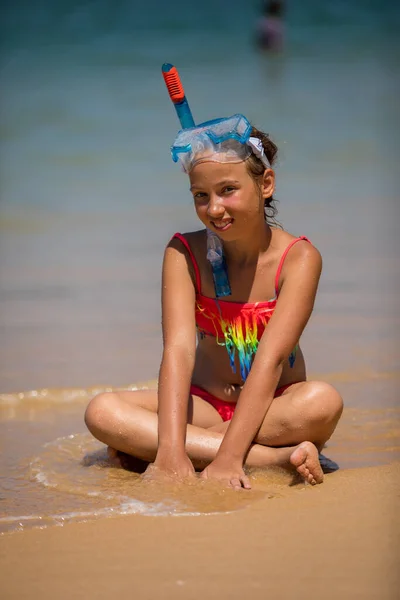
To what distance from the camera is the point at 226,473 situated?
2.95m

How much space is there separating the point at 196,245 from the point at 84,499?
1.09 metres

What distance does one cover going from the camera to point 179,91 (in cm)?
329

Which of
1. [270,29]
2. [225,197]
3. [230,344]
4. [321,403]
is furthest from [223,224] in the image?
[270,29]

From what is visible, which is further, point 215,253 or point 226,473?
Result: point 215,253

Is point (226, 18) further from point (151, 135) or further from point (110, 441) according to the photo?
point (110, 441)

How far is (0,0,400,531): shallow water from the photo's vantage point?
3588 mm

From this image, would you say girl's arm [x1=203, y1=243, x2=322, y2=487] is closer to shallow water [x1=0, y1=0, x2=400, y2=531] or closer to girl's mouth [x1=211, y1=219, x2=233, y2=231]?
shallow water [x1=0, y1=0, x2=400, y2=531]

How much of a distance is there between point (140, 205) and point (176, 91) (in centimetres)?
454

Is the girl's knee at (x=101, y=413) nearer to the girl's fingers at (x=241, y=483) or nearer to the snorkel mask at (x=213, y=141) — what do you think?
the girl's fingers at (x=241, y=483)

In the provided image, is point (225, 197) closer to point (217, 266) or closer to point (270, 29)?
point (217, 266)

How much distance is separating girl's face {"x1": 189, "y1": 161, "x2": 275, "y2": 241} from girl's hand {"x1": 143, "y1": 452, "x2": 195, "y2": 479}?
0.79 metres

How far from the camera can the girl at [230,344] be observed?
3.08 meters

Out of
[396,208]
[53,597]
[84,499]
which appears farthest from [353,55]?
[53,597]

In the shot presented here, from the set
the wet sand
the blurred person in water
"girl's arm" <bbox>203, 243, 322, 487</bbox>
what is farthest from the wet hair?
the blurred person in water
